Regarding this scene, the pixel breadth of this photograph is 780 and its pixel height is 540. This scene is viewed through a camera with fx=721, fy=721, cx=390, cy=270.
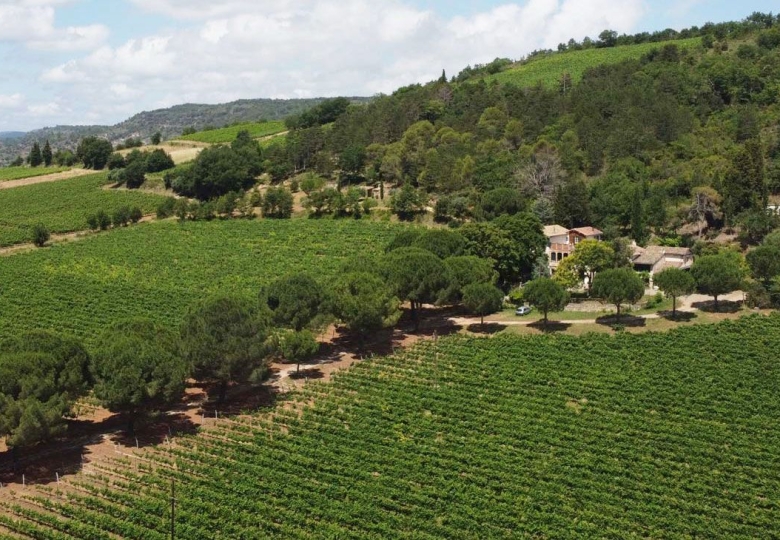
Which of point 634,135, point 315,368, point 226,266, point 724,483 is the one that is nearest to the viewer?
point 724,483

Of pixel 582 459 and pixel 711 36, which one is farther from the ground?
pixel 711 36

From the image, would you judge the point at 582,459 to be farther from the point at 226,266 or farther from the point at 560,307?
the point at 226,266

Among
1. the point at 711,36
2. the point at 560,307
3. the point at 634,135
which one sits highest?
the point at 711,36

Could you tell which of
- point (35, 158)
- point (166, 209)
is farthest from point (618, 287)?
point (35, 158)

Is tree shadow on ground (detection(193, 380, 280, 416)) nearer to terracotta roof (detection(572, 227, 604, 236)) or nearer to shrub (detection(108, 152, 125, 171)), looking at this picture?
terracotta roof (detection(572, 227, 604, 236))

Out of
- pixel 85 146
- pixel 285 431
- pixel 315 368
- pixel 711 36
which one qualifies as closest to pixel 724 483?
pixel 285 431

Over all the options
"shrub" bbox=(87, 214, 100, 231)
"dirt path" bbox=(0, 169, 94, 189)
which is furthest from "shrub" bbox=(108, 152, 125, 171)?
"shrub" bbox=(87, 214, 100, 231)
